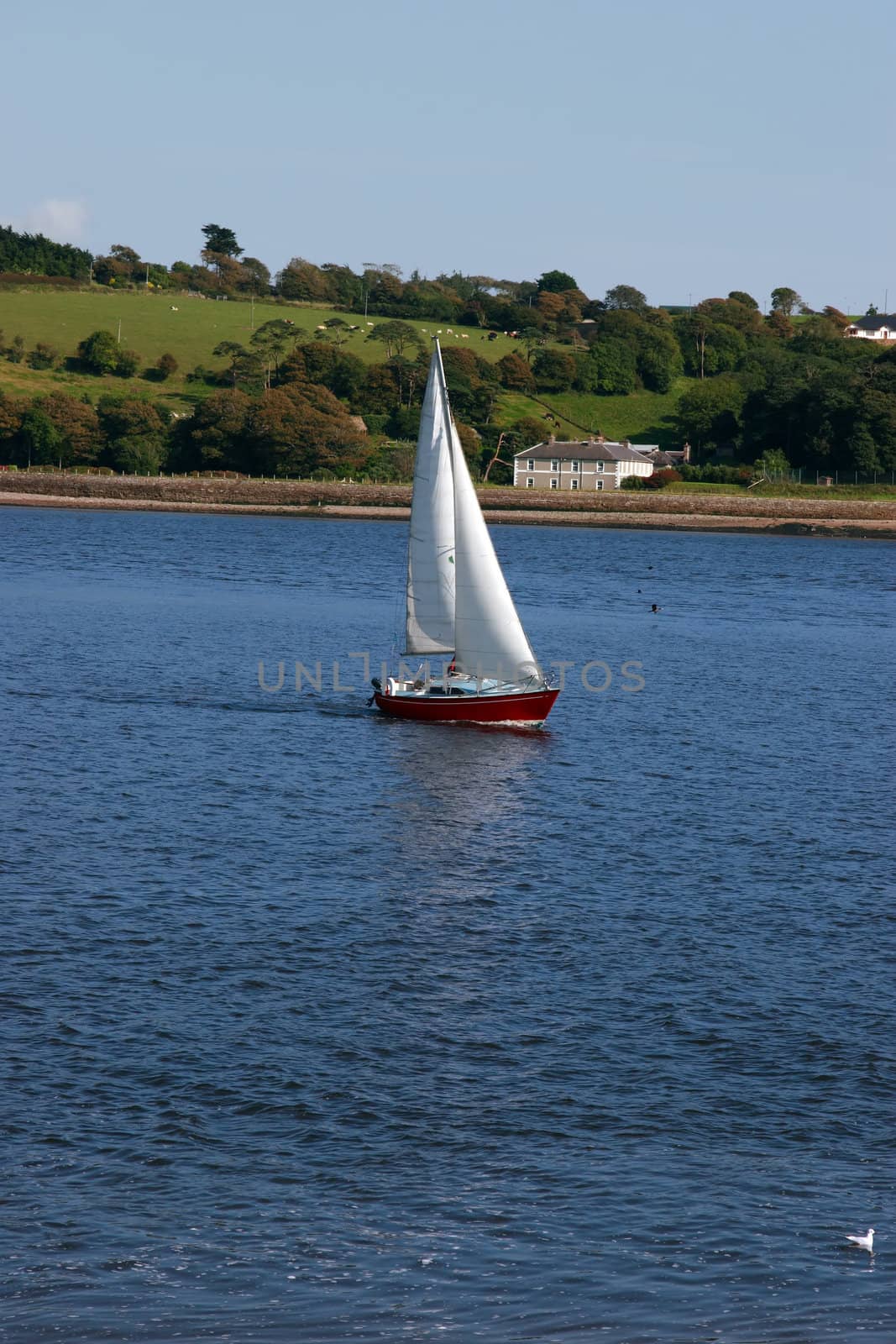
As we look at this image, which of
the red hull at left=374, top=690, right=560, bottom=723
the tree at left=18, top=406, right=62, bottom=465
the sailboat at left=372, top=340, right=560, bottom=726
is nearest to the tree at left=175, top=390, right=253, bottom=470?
the tree at left=18, top=406, right=62, bottom=465

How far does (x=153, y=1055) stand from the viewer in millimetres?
20469

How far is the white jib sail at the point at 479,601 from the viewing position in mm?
44969

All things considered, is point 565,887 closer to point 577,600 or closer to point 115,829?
point 115,829

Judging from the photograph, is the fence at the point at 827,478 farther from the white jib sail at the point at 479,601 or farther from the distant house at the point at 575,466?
the white jib sail at the point at 479,601

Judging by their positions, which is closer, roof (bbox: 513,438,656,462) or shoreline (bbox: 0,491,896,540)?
shoreline (bbox: 0,491,896,540)

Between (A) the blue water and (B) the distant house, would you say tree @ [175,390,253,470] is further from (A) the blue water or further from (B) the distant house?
(A) the blue water

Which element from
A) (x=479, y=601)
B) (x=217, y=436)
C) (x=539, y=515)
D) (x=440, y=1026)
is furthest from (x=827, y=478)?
(x=440, y=1026)

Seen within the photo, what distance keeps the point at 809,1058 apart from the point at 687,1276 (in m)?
6.35

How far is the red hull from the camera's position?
45.4 m

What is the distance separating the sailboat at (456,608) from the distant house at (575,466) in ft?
476

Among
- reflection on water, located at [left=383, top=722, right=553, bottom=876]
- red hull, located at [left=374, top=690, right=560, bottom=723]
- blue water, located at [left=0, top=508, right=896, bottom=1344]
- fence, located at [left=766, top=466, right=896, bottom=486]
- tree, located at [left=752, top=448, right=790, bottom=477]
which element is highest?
tree, located at [left=752, top=448, right=790, bottom=477]

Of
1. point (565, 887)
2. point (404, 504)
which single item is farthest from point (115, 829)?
point (404, 504)

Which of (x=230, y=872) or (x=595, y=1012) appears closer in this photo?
(x=595, y=1012)

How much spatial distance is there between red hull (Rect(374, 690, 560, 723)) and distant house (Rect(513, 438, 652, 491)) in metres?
145
